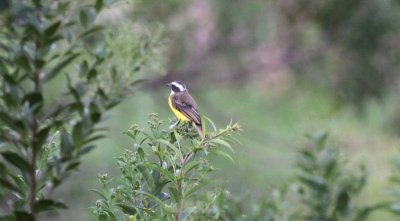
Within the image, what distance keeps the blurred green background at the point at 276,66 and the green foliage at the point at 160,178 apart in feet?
19.7

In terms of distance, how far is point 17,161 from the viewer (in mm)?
1681

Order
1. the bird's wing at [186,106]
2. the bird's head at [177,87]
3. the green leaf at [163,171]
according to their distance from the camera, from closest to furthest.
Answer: the green leaf at [163,171], the bird's wing at [186,106], the bird's head at [177,87]

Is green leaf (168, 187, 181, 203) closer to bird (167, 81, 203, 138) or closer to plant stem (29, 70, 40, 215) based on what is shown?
plant stem (29, 70, 40, 215)

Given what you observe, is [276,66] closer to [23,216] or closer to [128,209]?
[128,209]

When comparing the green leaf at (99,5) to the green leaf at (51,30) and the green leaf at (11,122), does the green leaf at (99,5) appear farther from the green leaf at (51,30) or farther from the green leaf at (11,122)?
the green leaf at (11,122)

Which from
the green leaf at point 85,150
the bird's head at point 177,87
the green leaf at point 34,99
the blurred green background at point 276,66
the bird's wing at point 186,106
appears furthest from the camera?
the blurred green background at point 276,66

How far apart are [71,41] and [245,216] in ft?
1.46

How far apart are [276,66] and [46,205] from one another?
27.9 feet

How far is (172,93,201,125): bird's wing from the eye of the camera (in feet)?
11.0

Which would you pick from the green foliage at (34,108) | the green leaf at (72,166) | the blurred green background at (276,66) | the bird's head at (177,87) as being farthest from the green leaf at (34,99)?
the blurred green background at (276,66)

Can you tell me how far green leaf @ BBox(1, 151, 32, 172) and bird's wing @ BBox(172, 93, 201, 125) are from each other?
4.86ft

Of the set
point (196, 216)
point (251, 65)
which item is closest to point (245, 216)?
point (196, 216)

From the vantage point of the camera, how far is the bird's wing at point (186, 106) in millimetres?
3361

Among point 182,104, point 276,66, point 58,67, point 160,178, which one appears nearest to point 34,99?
point 58,67
